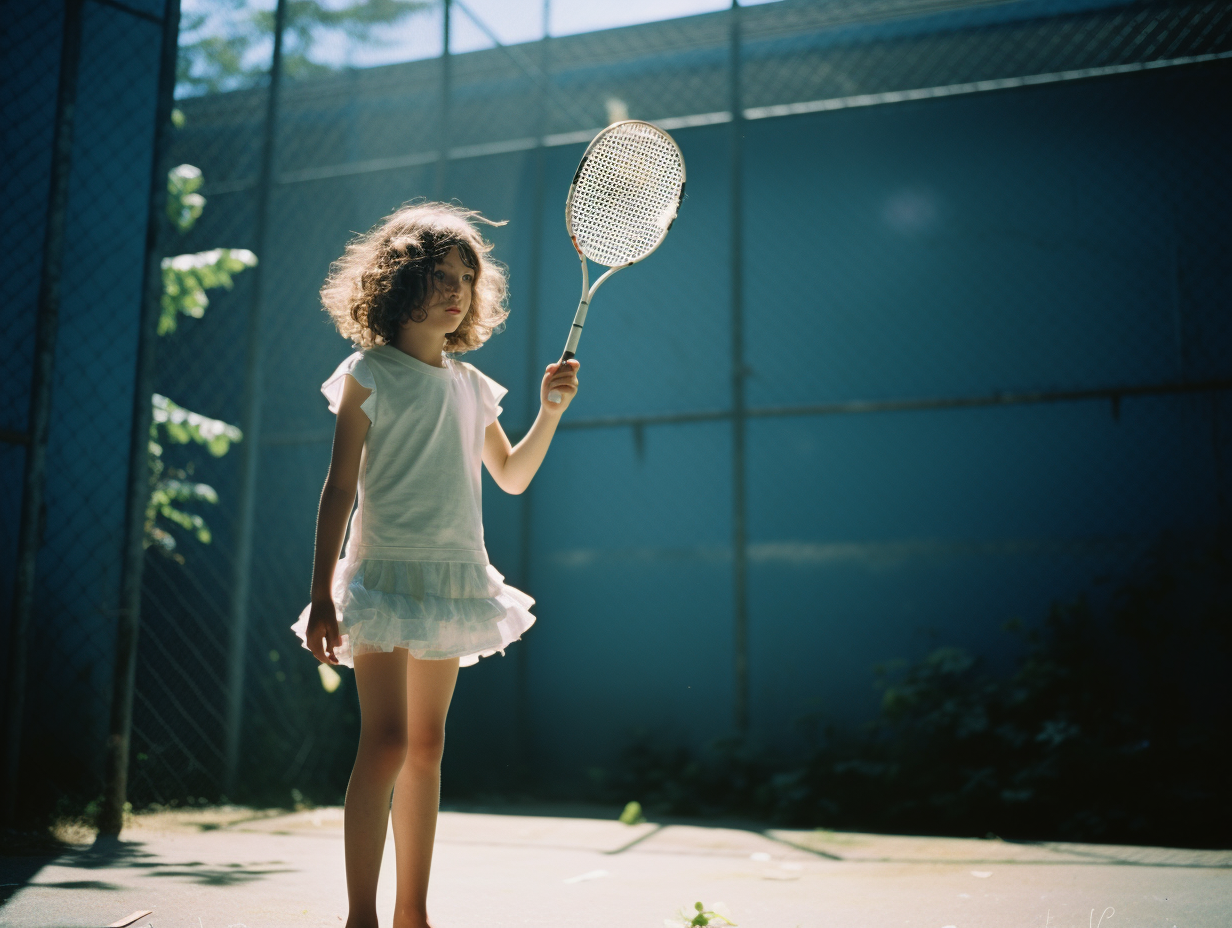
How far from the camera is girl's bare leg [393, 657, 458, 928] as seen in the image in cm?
196

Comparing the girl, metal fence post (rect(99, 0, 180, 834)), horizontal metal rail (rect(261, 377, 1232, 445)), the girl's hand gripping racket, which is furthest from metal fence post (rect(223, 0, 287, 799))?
the girl

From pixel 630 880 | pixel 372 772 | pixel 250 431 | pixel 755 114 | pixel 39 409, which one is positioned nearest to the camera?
pixel 372 772

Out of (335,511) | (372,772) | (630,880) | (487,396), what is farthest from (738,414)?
(372,772)

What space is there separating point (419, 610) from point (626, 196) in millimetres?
1296

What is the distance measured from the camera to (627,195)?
2.73 metres

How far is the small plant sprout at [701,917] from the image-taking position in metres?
2.22

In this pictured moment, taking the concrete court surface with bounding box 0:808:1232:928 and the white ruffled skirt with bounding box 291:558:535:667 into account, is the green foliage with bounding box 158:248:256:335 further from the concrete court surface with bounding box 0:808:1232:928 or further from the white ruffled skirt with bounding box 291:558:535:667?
the white ruffled skirt with bounding box 291:558:535:667

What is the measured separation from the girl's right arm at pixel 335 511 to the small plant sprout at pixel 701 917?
3.11 feet

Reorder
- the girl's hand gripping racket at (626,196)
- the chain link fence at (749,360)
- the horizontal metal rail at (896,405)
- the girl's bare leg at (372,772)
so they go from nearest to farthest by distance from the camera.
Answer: the girl's bare leg at (372,772) → the girl's hand gripping racket at (626,196) → the horizontal metal rail at (896,405) → the chain link fence at (749,360)

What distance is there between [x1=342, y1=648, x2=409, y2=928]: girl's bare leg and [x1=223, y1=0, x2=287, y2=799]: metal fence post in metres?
2.58

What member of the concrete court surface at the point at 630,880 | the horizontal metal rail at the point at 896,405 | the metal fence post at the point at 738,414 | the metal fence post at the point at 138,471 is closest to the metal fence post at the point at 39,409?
the metal fence post at the point at 138,471

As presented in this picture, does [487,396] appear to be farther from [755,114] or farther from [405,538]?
→ [755,114]

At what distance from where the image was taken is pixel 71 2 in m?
3.67

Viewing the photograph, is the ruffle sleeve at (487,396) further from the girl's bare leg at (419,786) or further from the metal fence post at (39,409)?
the metal fence post at (39,409)
